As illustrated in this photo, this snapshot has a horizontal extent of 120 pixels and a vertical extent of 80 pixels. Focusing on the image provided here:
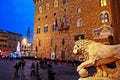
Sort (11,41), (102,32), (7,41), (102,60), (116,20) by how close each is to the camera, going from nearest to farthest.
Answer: (102,60)
(116,20)
(102,32)
(7,41)
(11,41)

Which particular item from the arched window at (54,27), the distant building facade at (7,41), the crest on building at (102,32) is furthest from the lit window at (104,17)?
the distant building facade at (7,41)

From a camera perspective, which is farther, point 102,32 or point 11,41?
point 11,41

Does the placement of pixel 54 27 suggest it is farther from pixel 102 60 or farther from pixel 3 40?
pixel 3 40

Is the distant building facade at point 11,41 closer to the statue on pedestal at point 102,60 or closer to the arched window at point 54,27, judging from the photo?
the arched window at point 54,27

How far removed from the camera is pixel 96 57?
4.39 m

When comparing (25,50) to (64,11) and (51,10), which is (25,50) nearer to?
(51,10)

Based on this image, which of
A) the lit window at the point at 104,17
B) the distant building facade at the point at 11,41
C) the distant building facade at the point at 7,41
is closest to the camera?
the lit window at the point at 104,17

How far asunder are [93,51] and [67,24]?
26803 millimetres

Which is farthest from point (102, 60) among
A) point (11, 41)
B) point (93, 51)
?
point (11, 41)

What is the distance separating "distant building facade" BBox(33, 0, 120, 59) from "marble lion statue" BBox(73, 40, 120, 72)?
58.3 feet

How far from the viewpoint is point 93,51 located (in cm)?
448

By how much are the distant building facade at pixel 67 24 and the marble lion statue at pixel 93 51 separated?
1777 cm

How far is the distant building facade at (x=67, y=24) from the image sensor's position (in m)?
25.3

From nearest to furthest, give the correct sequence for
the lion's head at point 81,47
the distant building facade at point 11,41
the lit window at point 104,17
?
the lion's head at point 81,47
the lit window at point 104,17
the distant building facade at point 11,41
